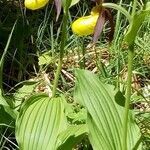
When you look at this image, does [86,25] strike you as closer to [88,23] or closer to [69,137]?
[88,23]

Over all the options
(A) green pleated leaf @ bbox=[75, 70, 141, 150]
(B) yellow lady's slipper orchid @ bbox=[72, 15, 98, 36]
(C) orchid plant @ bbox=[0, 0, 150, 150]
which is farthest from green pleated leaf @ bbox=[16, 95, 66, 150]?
(B) yellow lady's slipper orchid @ bbox=[72, 15, 98, 36]

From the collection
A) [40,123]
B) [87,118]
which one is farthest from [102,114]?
[40,123]

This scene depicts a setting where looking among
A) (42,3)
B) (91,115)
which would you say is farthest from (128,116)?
(42,3)

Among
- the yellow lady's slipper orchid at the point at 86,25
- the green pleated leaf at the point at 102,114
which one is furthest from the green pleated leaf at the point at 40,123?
the yellow lady's slipper orchid at the point at 86,25

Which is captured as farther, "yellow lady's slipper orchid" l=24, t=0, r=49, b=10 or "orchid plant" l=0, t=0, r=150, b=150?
"yellow lady's slipper orchid" l=24, t=0, r=49, b=10

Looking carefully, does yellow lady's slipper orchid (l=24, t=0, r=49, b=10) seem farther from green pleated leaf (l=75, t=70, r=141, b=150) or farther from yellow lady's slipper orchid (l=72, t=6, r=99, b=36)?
green pleated leaf (l=75, t=70, r=141, b=150)
